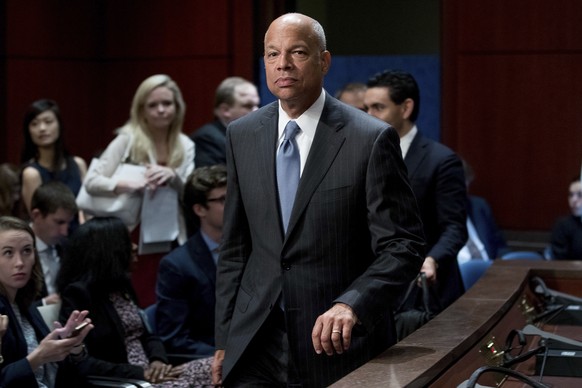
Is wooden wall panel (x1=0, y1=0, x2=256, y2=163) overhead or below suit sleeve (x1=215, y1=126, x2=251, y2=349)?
overhead

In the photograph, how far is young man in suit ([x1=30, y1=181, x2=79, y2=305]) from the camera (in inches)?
182

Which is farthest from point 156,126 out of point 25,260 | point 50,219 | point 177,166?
point 25,260

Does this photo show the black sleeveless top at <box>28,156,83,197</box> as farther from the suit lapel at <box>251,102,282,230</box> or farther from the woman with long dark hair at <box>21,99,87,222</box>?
the suit lapel at <box>251,102,282,230</box>

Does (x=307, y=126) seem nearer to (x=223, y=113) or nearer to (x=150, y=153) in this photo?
(x=150, y=153)

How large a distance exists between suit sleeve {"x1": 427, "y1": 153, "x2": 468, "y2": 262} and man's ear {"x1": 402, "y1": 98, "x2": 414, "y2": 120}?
27 cm

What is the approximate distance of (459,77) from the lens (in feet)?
22.7

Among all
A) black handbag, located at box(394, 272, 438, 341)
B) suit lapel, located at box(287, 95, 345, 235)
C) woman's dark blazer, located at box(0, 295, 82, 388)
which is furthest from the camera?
black handbag, located at box(394, 272, 438, 341)

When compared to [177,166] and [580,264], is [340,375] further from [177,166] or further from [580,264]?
[177,166]

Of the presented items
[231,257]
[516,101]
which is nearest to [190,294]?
[231,257]

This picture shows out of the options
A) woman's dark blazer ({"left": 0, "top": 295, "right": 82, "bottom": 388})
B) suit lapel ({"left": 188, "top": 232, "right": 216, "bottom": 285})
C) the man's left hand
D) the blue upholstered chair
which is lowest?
the blue upholstered chair

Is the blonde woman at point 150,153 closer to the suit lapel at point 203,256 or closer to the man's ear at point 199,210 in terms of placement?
the man's ear at point 199,210

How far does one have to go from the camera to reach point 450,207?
3.87 m

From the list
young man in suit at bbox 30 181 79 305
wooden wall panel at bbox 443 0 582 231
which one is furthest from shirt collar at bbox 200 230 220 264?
wooden wall panel at bbox 443 0 582 231

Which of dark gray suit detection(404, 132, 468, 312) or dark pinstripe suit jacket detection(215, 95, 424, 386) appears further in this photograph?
dark gray suit detection(404, 132, 468, 312)
